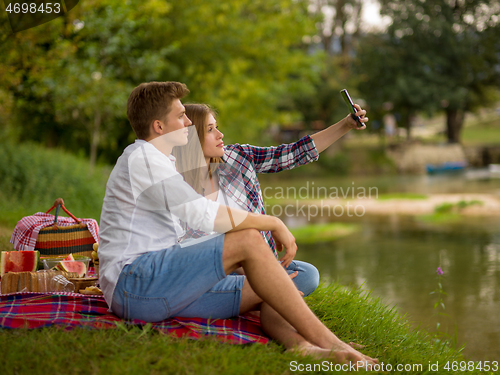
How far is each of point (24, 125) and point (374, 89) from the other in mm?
17914

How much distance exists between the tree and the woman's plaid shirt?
21.6 m

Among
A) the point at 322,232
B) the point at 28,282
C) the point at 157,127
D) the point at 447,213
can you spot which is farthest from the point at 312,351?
the point at 447,213

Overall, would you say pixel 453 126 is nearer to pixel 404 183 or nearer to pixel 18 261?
pixel 404 183

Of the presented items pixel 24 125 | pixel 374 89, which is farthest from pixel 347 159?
pixel 24 125

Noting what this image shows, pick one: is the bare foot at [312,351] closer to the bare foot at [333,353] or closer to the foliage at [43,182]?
the bare foot at [333,353]

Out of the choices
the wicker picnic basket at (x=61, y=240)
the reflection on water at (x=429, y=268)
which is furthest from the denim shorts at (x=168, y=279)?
the reflection on water at (x=429, y=268)

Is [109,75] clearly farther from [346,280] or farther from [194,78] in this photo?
[346,280]

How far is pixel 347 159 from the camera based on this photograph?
22.3 meters

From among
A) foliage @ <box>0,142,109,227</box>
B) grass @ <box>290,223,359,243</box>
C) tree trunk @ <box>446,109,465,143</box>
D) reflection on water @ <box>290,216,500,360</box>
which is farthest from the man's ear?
tree trunk @ <box>446,109,465,143</box>

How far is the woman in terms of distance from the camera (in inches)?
106

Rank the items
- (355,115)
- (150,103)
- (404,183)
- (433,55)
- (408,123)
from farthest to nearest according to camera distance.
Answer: (408,123) < (433,55) < (404,183) < (355,115) < (150,103)

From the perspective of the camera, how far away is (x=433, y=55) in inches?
936

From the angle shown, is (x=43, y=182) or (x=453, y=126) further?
(x=453, y=126)

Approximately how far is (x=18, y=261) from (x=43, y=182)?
5599mm
